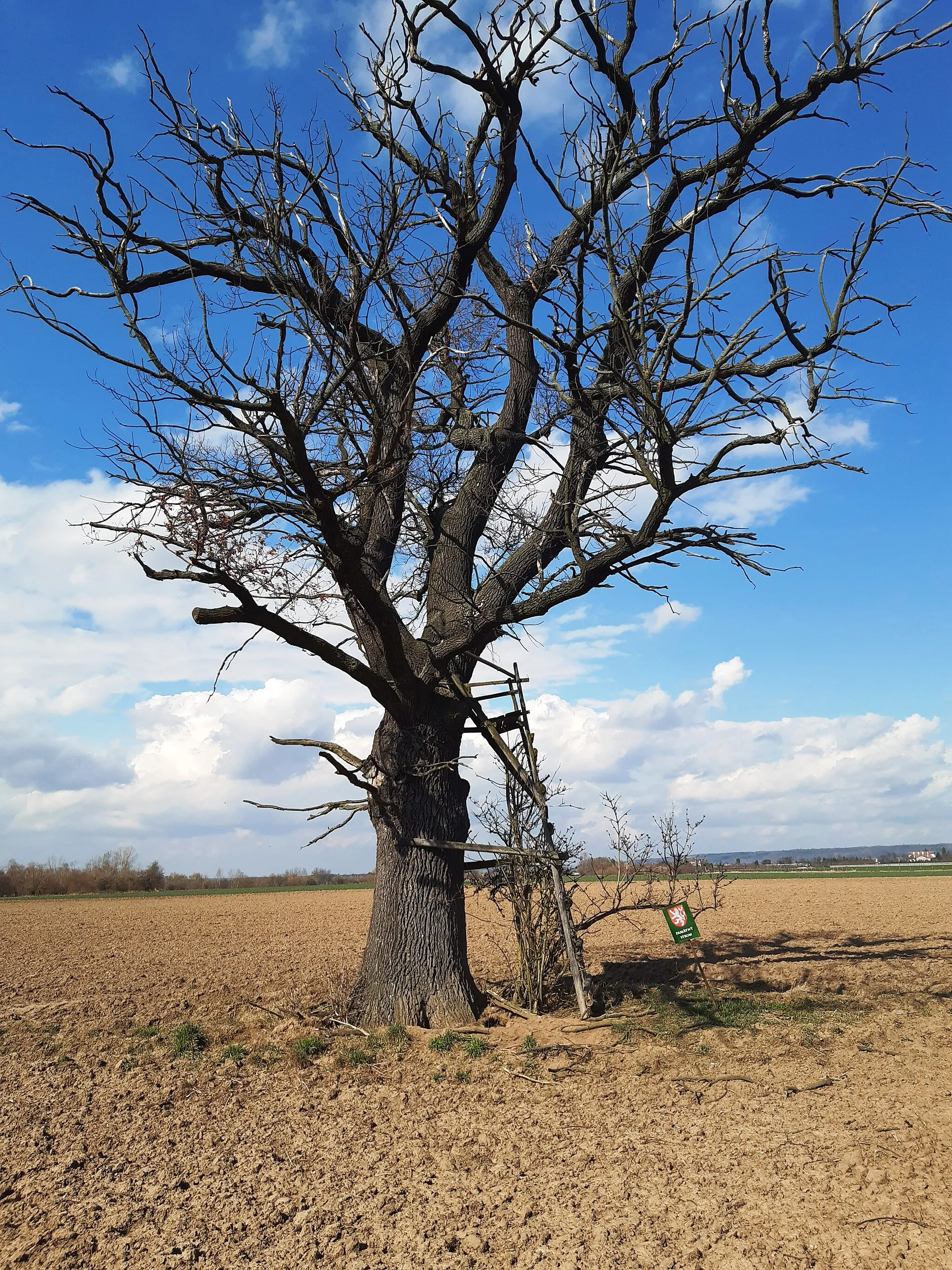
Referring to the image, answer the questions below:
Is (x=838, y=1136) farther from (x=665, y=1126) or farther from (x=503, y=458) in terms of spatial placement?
(x=503, y=458)

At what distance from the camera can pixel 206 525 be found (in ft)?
21.4

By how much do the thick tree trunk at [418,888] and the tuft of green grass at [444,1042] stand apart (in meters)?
0.40

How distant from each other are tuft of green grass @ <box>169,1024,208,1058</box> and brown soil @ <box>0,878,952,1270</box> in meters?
0.17

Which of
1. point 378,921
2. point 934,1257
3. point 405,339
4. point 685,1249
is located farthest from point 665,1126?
point 405,339

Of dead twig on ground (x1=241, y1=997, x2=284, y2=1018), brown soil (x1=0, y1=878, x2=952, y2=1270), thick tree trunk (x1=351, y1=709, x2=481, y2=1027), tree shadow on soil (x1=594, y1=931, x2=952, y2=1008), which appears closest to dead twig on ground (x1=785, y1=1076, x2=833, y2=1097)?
brown soil (x1=0, y1=878, x2=952, y2=1270)

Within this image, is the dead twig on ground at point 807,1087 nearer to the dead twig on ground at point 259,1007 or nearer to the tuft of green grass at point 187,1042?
the dead twig on ground at point 259,1007

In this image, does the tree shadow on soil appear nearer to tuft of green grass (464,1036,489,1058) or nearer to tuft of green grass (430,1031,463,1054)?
tuft of green grass (464,1036,489,1058)

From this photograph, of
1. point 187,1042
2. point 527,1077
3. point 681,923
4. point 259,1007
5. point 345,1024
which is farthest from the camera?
point 259,1007

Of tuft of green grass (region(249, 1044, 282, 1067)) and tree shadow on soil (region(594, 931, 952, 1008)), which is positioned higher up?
tuft of green grass (region(249, 1044, 282, 1067))

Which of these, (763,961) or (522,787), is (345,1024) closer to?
(522,787)

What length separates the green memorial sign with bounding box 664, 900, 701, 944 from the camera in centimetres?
809

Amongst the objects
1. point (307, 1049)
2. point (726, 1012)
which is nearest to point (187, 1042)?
point (307, 1049)

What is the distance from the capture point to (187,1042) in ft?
24.3

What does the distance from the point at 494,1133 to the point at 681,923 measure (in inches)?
130
